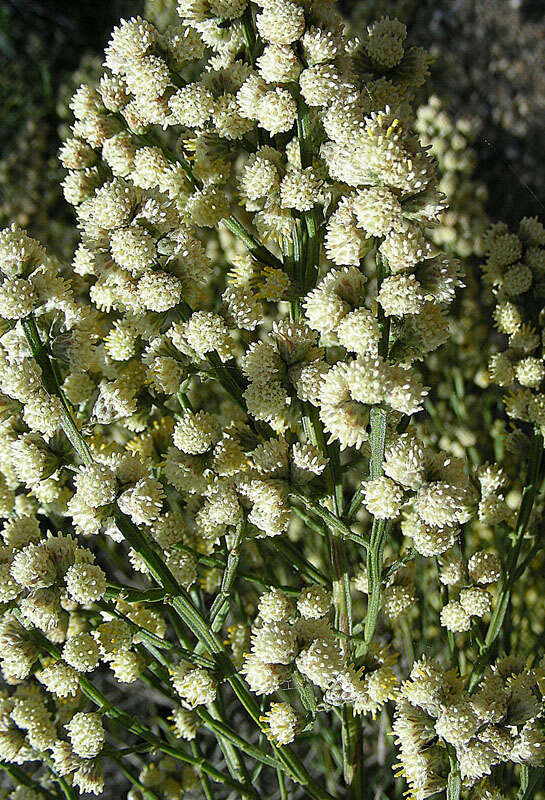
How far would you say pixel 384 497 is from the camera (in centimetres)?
43

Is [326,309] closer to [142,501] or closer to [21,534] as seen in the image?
[142,501]

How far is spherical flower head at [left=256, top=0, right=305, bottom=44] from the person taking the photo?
433 mm

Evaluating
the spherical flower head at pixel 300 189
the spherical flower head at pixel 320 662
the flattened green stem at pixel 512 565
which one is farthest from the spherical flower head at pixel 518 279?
the spherical flower head at pixel 320 662

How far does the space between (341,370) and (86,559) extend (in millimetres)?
219

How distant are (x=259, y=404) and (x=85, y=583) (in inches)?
6.1

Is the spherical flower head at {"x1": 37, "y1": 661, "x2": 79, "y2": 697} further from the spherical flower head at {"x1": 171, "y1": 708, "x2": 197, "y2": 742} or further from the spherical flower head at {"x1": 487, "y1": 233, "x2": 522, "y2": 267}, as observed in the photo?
the spherical flower head at {"x1": 487, "y1": 233, "x2": 522, "y2": 267}

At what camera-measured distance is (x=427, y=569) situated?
0.76 meters

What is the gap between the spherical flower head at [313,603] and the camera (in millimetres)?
522

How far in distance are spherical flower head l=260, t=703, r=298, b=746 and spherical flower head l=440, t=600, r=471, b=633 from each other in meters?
0.14

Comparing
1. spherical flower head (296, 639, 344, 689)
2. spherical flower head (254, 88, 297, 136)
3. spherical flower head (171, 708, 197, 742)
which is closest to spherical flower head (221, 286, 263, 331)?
spherical flower head (254, 88, 297, 136)

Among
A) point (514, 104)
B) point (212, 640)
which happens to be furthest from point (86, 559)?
point (514, 104)

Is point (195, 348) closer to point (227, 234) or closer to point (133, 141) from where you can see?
point (133, 141)

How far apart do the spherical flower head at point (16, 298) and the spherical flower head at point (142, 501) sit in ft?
0.42

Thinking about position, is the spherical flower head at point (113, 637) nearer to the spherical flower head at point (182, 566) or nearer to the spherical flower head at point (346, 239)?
the spherical flower head at point (182, 566)
